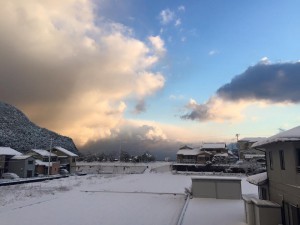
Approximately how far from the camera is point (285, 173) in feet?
39.5

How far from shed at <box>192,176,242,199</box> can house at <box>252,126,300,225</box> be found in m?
10.1

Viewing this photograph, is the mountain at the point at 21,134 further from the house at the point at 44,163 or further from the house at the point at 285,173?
the house at the point at 285,173

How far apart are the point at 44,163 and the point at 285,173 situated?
185 feet

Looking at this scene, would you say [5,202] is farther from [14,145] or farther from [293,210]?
[14,145]

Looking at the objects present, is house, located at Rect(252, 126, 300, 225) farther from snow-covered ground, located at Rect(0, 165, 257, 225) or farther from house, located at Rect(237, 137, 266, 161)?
house, located at Rect(237, 137, 266, 161)

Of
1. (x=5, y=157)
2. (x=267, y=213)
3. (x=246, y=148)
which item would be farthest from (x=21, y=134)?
(x=267, y=213)

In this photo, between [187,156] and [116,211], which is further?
[187,156]

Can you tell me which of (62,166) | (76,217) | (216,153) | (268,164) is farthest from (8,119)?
(268,164)

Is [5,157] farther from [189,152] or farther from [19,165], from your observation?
[189,152]

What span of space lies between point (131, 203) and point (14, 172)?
3688 cm

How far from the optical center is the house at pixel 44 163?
59750mm

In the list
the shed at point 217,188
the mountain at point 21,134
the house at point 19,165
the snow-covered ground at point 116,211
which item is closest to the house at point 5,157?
the house at point 19,165

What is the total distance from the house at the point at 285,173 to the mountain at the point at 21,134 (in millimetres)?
84132

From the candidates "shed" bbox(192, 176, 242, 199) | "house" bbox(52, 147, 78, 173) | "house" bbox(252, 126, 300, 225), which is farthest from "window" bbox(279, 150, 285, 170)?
"house" bbox(52, 147, 78, 173)
